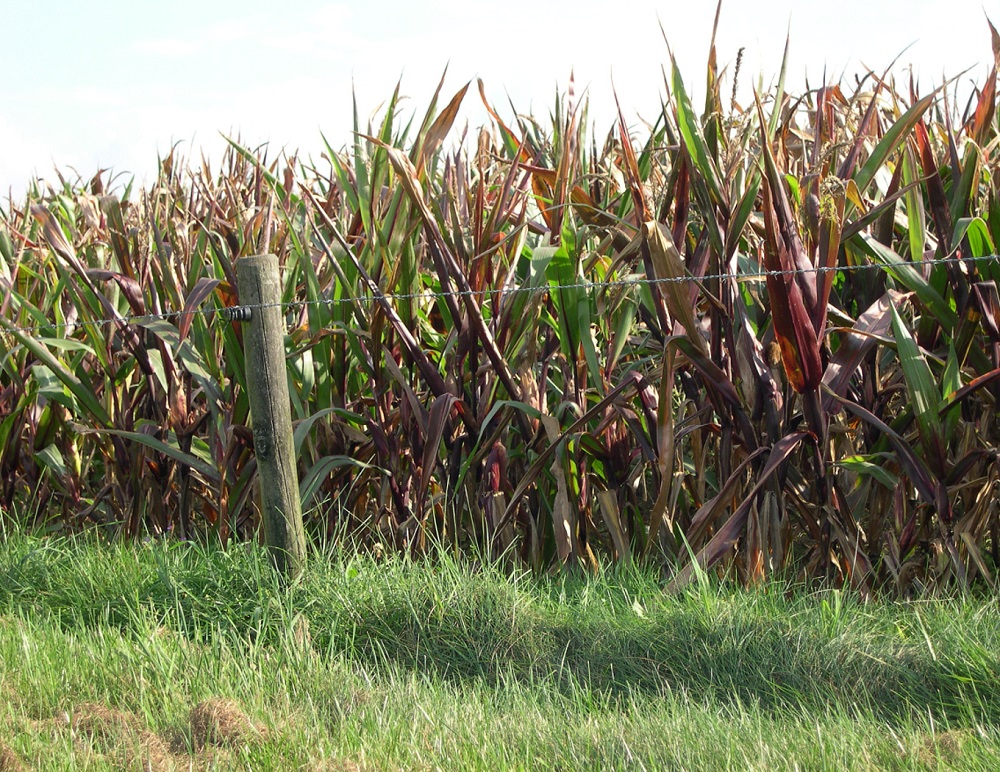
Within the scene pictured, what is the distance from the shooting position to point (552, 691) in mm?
2371

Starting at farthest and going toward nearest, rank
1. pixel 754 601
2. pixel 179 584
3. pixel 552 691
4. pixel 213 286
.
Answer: pixel 213 286
pixel 179 584
pixel 754 601
pixel 552 691

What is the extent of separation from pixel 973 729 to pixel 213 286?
2498 mm

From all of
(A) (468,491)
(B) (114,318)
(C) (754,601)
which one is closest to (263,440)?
(A) (468,491)

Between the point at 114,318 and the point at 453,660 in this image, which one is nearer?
the point at 453,660

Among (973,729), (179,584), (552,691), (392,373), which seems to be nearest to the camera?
(973,729)

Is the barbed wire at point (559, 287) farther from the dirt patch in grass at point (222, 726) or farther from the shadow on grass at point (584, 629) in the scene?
the dirt patch in grass at point (222, 726)

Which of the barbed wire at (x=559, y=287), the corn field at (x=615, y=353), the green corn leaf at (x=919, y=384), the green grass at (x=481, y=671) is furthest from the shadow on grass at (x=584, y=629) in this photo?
the barbed wire at (x=559, y=287)

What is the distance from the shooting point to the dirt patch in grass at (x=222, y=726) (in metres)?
2.11

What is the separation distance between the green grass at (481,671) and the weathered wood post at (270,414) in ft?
0.31

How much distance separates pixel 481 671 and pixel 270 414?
0.95 m

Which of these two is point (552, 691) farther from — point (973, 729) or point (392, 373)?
point (392, 373)

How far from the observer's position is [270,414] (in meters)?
2.91

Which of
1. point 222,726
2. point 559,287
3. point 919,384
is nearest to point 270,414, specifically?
point 559,287

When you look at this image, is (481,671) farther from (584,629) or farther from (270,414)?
(270,414)
